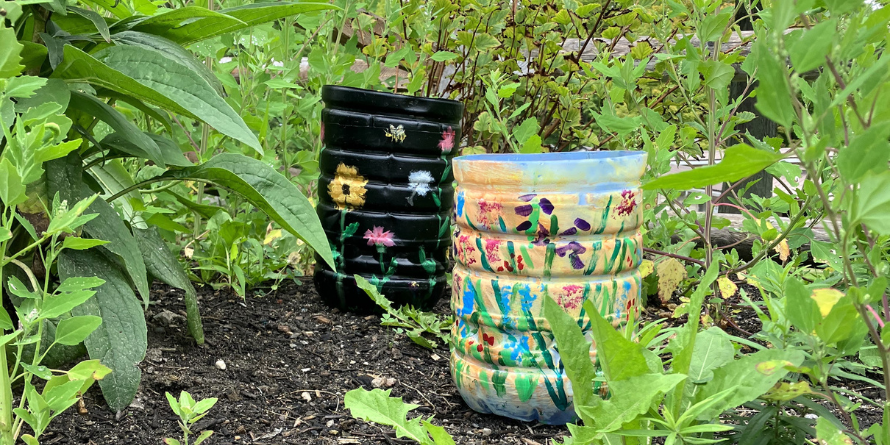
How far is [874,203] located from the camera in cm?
54

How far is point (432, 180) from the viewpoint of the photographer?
2277mm

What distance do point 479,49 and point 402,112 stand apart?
0.59m

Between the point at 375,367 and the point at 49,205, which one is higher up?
the point at 49,205

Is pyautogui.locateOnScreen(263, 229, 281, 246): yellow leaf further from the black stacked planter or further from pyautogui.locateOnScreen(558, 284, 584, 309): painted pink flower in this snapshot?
pyautogui.locateOnScreen(558, 284, 584, 309): painted pink flower

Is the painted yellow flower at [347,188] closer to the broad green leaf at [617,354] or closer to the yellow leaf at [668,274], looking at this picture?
the yellow leaf at [668,274]

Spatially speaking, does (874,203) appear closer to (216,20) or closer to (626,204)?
(626,204)

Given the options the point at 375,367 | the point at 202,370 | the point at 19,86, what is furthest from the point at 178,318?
the point at 19,86

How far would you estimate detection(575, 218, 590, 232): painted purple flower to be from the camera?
4.92 ft

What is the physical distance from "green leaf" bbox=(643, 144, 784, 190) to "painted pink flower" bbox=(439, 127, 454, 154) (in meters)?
1.72

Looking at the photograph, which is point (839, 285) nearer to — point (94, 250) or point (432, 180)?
point (432, 180)

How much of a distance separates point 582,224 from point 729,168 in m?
0.96

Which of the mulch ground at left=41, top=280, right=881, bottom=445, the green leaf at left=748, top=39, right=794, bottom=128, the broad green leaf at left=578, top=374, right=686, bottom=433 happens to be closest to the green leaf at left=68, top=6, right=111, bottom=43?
the mulch ground at left=41, top=280, right=881, bottom=445

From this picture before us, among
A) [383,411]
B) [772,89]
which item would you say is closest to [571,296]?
[383,411]

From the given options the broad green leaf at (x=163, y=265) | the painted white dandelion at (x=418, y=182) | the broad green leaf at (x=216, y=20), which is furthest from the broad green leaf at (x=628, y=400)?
the painted white dandelion at (x=418, y=182)
